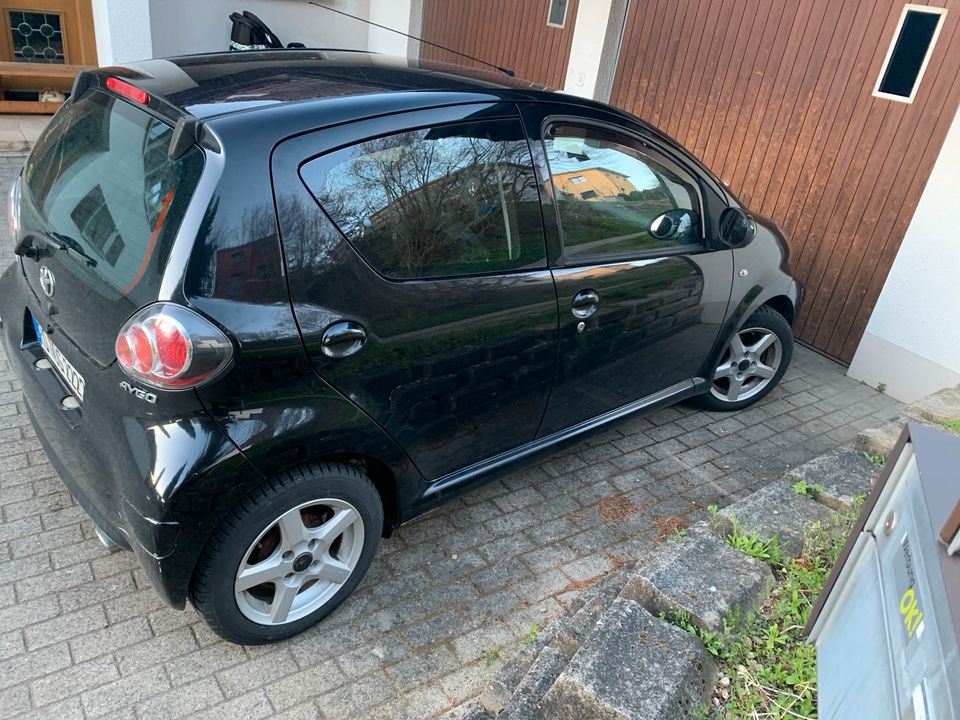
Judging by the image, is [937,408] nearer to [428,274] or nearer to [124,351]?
[428,274]

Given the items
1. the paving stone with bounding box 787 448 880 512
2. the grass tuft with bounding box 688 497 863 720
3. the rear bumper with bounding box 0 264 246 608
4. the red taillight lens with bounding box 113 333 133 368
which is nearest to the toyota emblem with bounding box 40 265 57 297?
the rear bumper with bounding box 0 264 246 608

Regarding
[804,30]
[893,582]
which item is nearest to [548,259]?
[893,582]

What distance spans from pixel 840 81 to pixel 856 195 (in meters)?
0.78

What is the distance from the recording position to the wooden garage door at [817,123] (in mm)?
4758

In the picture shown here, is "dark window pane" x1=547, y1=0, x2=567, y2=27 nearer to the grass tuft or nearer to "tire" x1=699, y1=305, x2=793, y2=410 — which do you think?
"tire" x1=699, y1=305, x2=793, y2=410

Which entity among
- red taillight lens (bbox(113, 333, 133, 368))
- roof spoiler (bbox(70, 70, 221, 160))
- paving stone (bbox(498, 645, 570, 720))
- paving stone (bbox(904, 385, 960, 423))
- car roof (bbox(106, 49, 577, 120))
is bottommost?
paving stone (bbox(498, 645, 570, 720))

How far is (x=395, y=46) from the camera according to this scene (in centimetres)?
974

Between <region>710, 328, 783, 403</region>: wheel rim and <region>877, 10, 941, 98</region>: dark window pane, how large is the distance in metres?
1.87

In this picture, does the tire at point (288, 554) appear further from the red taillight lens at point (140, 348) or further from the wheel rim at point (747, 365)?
the wheel rim at point (747, 365)

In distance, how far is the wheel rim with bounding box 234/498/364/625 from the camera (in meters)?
2.47

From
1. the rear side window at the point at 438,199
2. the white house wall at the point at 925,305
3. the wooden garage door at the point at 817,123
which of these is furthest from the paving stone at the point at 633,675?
the wooden garage door at the point at 817,123

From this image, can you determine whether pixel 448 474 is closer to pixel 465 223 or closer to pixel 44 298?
pixel 465 223

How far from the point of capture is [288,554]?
2.52 metres

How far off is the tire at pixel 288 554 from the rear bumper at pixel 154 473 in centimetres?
9
